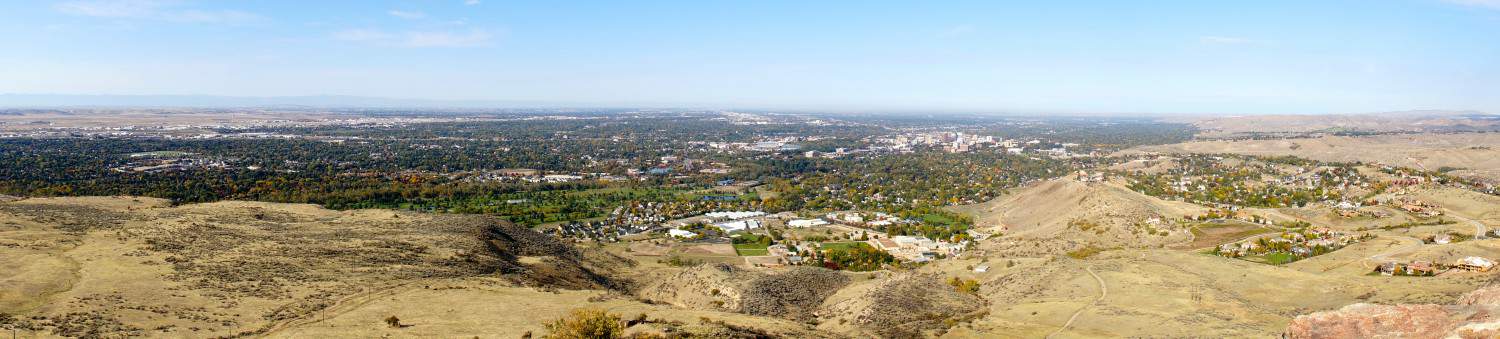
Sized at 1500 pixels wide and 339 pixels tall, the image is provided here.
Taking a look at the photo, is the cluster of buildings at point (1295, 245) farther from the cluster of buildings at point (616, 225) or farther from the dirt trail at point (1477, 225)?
the cluster of buildings at point (616, 225)

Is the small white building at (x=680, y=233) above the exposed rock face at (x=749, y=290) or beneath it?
beneath

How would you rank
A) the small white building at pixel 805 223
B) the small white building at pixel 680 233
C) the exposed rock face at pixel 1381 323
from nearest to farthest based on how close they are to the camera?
1. the exposed rock face at pixel 1381 323
2. the small white building at pixel 680 233
3. the small white building at pixel 805 223

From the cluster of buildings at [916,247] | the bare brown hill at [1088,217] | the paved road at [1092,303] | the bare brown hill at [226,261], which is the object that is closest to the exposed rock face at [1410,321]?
the paved road at [1092,303]

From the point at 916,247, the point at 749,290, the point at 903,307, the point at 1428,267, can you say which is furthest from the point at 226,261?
the point at 1428,267

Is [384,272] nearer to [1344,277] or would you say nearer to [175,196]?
[1344,277]

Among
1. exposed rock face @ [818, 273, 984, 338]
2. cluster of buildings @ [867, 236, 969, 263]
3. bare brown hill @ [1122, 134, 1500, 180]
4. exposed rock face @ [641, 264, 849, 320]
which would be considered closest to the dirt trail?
cluster of buildings @ [867, 236, 969, 263]

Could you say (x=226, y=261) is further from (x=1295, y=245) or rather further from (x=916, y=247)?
(x=1295, y=245)
